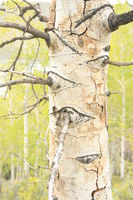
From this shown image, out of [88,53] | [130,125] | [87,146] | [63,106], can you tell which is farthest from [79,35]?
[130,125]

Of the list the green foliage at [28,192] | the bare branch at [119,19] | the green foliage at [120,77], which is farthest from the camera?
the green foliage at [120,77]

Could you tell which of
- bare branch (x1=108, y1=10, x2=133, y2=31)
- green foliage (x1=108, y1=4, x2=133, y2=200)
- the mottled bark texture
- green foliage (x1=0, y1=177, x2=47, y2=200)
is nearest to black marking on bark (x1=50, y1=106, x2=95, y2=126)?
the mottled bark texture

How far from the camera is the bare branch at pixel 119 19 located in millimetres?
764

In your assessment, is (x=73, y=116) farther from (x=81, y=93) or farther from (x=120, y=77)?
(x=120, y=77)

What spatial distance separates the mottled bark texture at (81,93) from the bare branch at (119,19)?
0.02 metres

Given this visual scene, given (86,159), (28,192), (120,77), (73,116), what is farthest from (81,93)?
(120,77)

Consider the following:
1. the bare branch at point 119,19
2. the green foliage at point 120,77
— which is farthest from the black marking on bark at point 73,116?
the green foliage at point 120,77

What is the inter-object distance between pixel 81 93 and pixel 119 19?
23 centimetres

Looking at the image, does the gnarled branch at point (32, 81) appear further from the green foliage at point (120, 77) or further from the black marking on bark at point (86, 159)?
the green foliage at point (120, 77)

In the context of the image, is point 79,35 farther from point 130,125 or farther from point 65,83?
point 130,125

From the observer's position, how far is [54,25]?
89 cm

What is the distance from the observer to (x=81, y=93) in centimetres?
86

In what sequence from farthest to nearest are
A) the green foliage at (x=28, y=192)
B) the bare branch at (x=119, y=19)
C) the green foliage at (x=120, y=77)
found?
the green foliage at (x=120, y=77) → the green foliage at (x=28, y=192) → the bare branch at (x=119, y=19)

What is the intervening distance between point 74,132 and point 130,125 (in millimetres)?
11209
